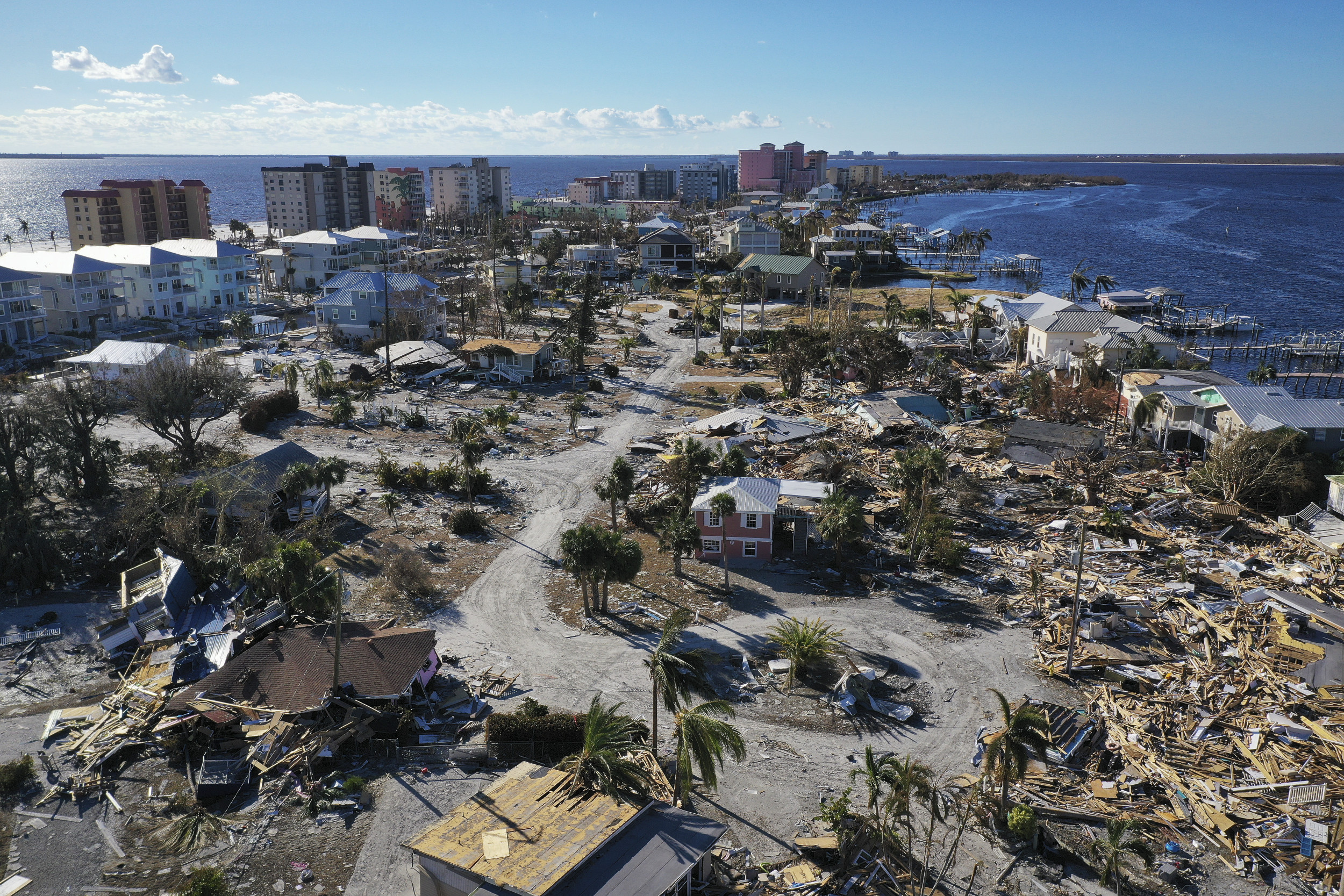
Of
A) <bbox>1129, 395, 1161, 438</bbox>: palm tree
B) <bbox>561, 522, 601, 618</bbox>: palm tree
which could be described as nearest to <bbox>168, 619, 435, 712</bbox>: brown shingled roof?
<bbox>561, 522, 601, 618</bbox>: palm tree

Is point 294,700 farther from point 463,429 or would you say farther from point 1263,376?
point 1263,376

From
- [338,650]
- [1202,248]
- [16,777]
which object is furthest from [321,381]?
[1202,248]

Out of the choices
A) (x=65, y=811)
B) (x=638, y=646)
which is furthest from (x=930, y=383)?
(x=65, y=811)

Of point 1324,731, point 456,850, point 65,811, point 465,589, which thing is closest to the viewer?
point 456,850

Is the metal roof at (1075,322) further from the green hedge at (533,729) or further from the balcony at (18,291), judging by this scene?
the balcony at (18,291)

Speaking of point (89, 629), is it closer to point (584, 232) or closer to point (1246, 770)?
point (1246, 770)
